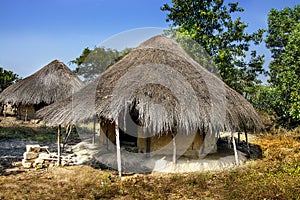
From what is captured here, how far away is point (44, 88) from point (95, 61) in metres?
14.9

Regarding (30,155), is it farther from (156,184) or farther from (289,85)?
(289,85)

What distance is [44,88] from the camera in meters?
15.6

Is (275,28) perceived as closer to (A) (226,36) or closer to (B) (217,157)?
(A) (226,36)

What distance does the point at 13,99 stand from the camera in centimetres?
1566

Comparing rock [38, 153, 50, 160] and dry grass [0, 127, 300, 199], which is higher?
rock [38, 153, 50, 160]

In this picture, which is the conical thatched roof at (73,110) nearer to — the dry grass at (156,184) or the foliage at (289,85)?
the dry grass at (156,184)

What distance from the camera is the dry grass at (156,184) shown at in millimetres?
5902

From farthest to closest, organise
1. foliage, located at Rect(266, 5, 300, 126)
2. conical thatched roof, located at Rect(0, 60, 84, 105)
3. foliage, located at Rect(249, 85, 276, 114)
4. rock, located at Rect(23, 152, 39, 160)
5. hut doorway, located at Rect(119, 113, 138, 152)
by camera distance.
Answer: conical thatched roof, located at Rect(0, 60, 84, 105), foliage, located at Rect(249, 85, 276, 114), foliage, located at Rect(266, 5, 300, 126), hut doorway, located at Rect(119, 113, 138, 152), rock, located at Rect(23, 152, 39, 160)

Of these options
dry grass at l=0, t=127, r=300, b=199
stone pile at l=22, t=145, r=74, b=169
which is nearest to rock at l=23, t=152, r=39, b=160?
stone pile at l=22, t=145, r=74, b=169

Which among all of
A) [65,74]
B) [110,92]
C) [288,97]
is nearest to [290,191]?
[110,92]

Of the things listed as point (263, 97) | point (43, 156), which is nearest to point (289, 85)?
point (263, 97)

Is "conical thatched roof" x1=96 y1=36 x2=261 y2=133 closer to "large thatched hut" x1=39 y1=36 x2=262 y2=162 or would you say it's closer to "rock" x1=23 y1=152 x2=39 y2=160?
"large thatched hut" x1=39 y1=36 x2=262 y2=162

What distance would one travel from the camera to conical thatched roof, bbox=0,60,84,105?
603 inches

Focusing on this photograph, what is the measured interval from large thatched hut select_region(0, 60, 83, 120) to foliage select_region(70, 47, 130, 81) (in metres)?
12.2
